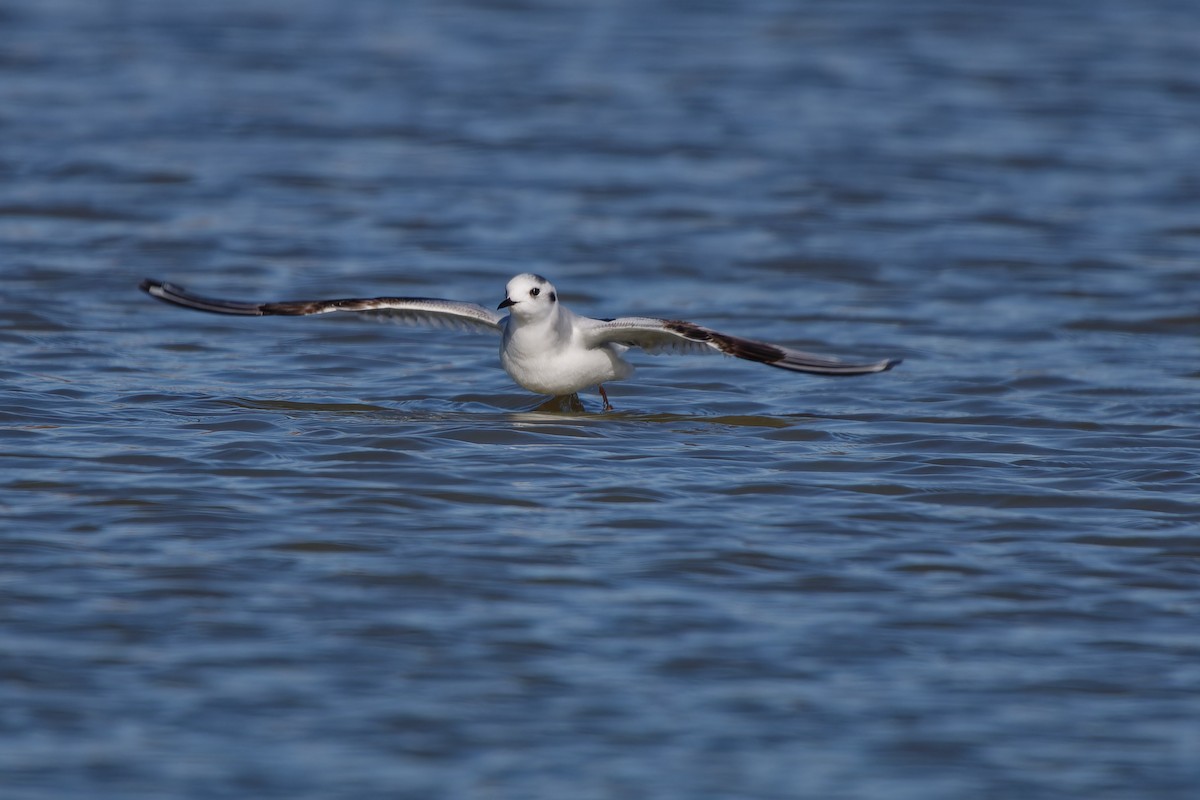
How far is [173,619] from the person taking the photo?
875 cm

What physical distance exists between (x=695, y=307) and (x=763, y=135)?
7752mm

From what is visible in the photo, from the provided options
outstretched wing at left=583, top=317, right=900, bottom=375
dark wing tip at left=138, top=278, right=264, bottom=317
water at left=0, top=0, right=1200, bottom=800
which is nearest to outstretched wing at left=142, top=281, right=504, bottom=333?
dark wing tip at left=138, top=278, right=264, bottom=317

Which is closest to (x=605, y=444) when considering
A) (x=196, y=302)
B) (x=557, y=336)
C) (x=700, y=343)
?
(x=557, y=336)

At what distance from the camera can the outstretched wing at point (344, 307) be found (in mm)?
13422

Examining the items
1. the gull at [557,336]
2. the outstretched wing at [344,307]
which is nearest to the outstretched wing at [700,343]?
the gull at [557,336]

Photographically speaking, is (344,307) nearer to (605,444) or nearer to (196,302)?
(196,302)

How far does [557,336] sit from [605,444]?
865 millimetres

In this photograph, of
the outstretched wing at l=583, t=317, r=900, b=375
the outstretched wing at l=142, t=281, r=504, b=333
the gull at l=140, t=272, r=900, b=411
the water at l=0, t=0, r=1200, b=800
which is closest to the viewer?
the water at l=0, t=0, r=1200, b=800

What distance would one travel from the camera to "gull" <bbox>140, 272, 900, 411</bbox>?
12.3 meters

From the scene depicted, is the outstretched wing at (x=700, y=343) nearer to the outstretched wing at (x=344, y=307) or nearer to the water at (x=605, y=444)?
the water at (x=605, y=444)

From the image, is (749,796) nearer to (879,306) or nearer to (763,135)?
(879,306)

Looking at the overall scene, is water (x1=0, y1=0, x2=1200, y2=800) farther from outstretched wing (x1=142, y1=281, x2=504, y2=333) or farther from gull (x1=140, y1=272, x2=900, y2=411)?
outstretched wing (x1=142, y1=281, x2=504, y2=333)

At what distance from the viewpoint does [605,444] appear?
1252 cm

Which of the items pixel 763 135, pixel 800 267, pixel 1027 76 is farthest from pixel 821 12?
pixel 800 267
